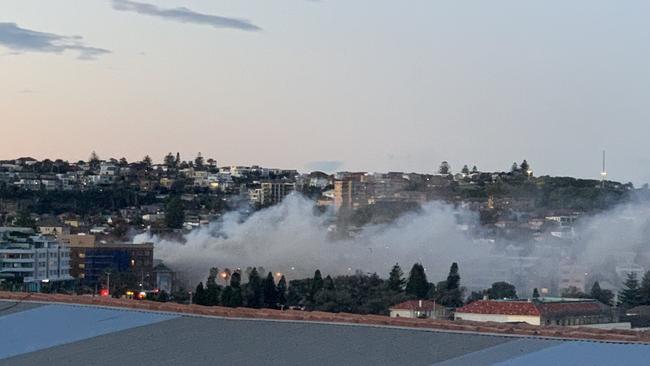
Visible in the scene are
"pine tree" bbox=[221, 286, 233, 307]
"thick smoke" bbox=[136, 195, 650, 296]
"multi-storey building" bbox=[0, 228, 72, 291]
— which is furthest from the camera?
"thick smoke" bbox=[136, 195, 650, 296]

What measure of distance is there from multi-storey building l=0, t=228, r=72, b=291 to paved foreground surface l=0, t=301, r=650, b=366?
3460cm

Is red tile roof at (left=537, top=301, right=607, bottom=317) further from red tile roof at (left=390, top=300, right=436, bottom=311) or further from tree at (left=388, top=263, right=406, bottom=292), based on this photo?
tree at (left=388, top=263, right=406, bottom=292)

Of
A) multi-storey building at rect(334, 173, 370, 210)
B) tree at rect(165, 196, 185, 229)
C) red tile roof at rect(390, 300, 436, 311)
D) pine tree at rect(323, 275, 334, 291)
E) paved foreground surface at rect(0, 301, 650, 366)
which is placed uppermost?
multi-storey building at rect(334, 173, 370, 210)

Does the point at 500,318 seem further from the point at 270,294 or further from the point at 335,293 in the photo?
the point at 270,294

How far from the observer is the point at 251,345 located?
543 inches

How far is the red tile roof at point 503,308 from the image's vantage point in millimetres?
31562

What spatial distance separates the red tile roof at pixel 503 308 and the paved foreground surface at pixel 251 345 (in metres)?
16.7

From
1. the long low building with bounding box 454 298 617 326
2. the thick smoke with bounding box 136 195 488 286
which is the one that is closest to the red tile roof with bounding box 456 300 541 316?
the long low building with bounding box 454 298 617 326

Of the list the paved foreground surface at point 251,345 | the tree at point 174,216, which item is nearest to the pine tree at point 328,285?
the paved foreground surface at point 251,345


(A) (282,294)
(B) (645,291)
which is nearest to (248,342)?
(A) (282,294)

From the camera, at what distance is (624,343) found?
12.6 metres

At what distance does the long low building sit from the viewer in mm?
30922

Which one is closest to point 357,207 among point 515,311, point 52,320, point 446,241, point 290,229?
point 290,229

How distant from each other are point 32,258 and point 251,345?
136ft
